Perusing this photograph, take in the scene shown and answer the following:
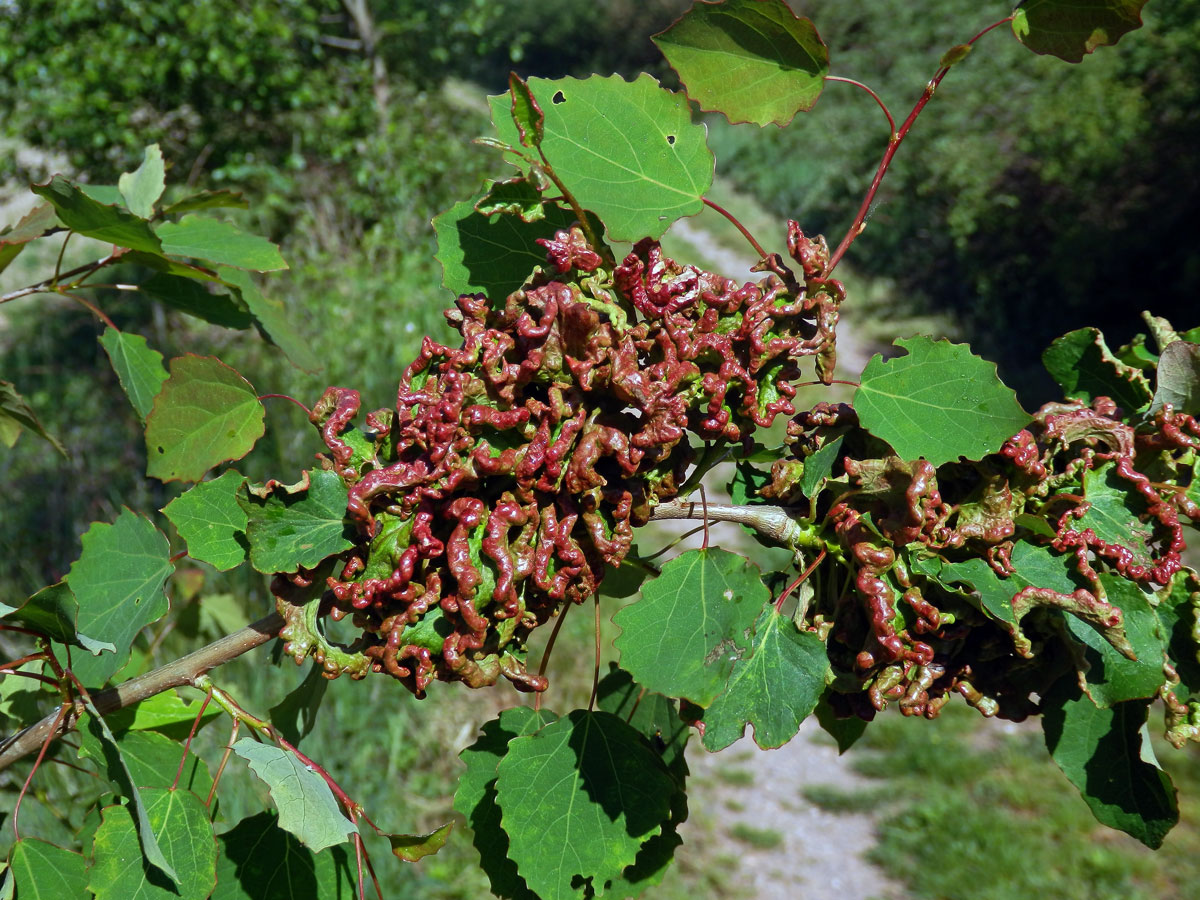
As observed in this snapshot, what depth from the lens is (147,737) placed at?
100 centimetres

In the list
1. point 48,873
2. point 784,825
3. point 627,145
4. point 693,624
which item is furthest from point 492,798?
point 784,825

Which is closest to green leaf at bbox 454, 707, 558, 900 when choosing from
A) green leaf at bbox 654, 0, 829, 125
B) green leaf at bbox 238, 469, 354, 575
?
green leaf at bbox 238, 469, 354, 575

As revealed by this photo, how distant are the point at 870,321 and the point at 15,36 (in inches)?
301

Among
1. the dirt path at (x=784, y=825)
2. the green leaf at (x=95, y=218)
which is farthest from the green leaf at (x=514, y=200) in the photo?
the dirt path at (x=784, y=825)

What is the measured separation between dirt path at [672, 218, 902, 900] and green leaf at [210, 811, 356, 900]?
288cm

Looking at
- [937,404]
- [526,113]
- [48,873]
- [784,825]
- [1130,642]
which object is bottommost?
[784,825]

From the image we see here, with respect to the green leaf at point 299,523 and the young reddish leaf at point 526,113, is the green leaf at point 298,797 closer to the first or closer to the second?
the green leaf at point 299,523

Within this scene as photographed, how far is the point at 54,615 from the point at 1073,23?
1081 mm

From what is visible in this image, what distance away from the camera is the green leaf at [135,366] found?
1.26m

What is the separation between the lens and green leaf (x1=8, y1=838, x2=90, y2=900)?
0.93 m

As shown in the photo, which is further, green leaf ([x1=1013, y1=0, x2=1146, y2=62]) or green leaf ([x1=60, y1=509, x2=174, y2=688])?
green leaf ([x1=60, y1=509, x2=174, y2=688])

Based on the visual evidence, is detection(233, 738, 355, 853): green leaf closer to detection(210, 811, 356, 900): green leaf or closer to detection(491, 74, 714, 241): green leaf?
detection(210, 811, 356, 900): green leaf

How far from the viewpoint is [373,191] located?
7090 mm

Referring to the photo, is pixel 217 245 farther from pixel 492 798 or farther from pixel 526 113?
pixel 492 798
